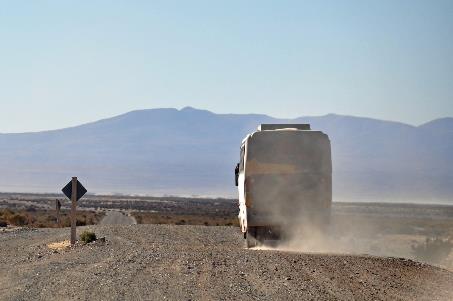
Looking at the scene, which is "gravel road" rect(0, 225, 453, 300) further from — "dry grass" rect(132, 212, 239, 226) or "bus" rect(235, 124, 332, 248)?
"dry grass" rect(132, 212, 239, 226)

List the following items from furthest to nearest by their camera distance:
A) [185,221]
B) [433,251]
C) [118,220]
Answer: [185,221], [118,220], [433,251]

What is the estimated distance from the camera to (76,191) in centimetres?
2600

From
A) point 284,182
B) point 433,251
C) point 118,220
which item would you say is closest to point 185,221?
point 118,220

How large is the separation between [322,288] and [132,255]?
23.5ft

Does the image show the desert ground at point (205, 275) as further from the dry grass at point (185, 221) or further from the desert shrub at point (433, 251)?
the dry grass at point (185, 221)

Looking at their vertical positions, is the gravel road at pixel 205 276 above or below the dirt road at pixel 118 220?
above

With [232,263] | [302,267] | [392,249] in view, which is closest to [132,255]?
[232,263]

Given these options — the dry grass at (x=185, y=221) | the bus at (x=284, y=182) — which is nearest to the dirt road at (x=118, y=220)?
the dry grass at (x=185, y=221)

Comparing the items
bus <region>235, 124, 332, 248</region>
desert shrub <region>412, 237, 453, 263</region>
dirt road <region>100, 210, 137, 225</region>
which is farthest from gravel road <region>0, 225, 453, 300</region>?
dirt road <region>100, 210, 137, 225</region>

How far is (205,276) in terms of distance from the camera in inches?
626

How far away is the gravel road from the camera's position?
1362 cm

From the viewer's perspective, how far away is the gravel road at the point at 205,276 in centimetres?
1362

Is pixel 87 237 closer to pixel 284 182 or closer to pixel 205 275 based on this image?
pixel 284 182

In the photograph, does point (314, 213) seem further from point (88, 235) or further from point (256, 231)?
point (88, 235)
